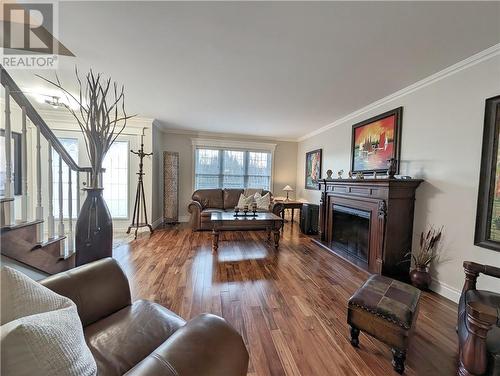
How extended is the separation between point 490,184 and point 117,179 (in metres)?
5.83

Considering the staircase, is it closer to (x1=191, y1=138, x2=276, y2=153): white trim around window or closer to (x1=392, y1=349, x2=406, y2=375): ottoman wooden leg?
(x1=392, y1=349, x2=406, y2=375): ottoman wooden leg

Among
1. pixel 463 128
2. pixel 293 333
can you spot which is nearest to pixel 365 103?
pixel 463 128

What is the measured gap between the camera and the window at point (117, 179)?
4648 millimetres

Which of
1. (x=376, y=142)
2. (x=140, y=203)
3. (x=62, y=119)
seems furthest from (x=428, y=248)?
(x=62, y=119)

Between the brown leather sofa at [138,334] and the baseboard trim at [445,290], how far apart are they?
8.27ft

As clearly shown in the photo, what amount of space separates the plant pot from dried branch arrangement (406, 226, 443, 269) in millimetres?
53

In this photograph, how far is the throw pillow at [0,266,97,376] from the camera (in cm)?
48

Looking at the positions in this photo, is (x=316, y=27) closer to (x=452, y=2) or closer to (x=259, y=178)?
(x=452, y=2)

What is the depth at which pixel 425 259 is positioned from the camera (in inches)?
94.1

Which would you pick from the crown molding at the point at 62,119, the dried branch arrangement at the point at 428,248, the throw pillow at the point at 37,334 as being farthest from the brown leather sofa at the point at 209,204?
the throw pillow at the point at 37,334

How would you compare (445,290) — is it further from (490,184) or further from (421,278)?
(490,184)

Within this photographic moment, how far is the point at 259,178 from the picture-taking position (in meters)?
6.34

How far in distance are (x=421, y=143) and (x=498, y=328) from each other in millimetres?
2094

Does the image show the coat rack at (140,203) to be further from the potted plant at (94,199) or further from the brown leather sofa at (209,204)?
the potted plant at (94,199)
